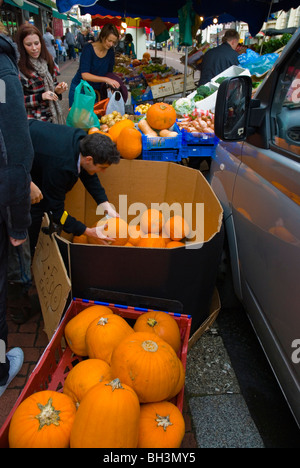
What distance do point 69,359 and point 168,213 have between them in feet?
5.74

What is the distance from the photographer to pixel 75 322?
6.38 feet

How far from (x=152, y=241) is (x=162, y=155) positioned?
1383 millimetres

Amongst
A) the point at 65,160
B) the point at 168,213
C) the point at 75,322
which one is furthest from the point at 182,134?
the point at 75,322

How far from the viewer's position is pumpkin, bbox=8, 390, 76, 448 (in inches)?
51.8

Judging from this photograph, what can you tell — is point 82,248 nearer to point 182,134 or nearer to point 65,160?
point 65,160

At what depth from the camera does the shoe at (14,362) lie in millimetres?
2268

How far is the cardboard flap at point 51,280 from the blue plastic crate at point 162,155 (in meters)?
1.72

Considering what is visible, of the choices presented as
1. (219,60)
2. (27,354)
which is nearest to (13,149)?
(27,354)

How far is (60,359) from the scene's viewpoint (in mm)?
1930

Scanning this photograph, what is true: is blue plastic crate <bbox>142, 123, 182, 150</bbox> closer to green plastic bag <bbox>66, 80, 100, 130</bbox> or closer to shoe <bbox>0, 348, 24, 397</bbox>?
green plastic bag <bbox>66, 80, 100, 130</bbox>

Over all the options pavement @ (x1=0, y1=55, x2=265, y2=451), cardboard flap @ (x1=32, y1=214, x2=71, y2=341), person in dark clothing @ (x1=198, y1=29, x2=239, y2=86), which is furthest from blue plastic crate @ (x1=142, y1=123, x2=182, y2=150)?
person in dark clothing @ (x1=198, y1=29, x2=239, y2=86)

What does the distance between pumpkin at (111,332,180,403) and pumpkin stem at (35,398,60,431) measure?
313 millimetres

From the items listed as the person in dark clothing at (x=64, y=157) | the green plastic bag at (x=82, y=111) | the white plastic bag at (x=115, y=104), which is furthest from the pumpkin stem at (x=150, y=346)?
the white plastic bag at (x=115, y=104)

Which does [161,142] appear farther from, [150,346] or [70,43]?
[70,43]
